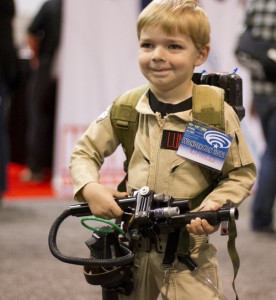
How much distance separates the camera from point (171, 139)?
1.80m

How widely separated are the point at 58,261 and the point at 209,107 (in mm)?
1690

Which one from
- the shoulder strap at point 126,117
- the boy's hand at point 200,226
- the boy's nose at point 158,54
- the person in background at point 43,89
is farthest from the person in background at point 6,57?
the boy's hand at point 200,226

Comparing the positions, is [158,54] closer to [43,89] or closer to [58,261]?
[58,261]

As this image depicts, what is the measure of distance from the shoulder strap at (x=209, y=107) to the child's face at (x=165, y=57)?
63 millimetres

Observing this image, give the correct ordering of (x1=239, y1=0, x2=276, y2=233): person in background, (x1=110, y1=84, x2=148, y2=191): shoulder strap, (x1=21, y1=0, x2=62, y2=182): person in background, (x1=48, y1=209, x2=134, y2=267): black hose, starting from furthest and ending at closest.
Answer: (x1=21, y1=0, x2=62, y2=182): person in background < (x1=239, y1=0, x2=276, y2=233): person in background < (x1=110, y1=84, x2=148, y2=191): shoulder strap < (x1=48, y1=209, x2=134, y2=267): black hose

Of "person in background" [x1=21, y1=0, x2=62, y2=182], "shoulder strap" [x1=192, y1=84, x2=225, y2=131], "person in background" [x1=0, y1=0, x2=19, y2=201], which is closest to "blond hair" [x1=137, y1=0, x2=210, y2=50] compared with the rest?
"shoulder strap" [x1=192, y1=84, x2=225, y2=131]

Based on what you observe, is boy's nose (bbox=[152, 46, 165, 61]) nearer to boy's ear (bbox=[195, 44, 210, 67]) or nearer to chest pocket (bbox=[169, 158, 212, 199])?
boy's ear (bbox=[195, 44, 210, 67])

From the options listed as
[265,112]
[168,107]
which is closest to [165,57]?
[168,107]

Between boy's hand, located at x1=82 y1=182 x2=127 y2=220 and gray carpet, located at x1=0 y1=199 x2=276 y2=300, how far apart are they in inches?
41.4

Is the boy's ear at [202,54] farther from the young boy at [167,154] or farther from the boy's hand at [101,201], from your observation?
the boy's hand at [101,201]

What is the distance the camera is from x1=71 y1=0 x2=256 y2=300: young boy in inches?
69.7

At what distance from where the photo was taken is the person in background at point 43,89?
5.41 m

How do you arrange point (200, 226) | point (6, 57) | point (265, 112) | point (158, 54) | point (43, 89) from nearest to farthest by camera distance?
point (200, 226), point (158, 54), point (265, 112), point (6, 57), point (43, 89)

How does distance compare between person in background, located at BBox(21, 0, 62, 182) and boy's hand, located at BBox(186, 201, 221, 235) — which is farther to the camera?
person in background, located at BBox(21, 0, 62, 182)
